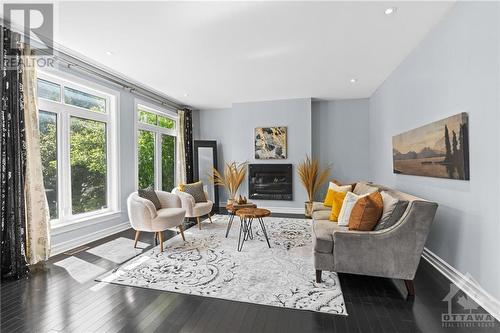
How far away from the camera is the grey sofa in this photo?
87.7 inches

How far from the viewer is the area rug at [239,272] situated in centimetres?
230

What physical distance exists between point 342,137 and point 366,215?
13.5ft

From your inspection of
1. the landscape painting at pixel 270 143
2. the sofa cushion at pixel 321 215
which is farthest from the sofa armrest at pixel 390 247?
the landscape painting at pixel 270 143

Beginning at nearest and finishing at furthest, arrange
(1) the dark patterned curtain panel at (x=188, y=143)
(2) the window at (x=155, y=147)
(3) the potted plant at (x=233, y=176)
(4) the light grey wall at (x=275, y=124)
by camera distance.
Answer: (2) the window at (x=155, y=147) → (4) the light grey wall at (x=275, y=124) → (3) the potted plant at (x=233, y=176) → (1) the dark patterned curtain panel at (x=188, y=143)

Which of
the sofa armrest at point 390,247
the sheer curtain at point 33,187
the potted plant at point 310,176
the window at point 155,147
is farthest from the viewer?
the potted plant at point 310,176

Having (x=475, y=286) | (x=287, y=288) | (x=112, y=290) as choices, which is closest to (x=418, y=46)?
(x=475, y=286)

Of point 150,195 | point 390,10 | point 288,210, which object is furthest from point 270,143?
point 390,10

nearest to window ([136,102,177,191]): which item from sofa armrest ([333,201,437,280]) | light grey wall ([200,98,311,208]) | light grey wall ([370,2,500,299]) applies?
light grey wall ([200,98,311,208])

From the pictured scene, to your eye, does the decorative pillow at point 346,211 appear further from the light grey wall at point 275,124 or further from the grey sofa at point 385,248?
the light grey wall at point 275,124

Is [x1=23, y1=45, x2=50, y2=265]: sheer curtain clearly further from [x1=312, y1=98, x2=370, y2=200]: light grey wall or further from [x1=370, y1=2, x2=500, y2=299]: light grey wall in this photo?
[x1=312, y1=98, x2=370, y2=200]: light grey wall

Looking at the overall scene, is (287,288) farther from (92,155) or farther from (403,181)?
(92,155)

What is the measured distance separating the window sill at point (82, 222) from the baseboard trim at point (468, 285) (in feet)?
15.6

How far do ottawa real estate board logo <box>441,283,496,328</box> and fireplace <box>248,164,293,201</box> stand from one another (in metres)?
4.03

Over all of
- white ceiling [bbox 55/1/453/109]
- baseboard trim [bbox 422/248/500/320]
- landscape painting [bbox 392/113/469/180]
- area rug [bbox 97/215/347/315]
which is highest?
white ceiling [bbox 55/1/453/109]
